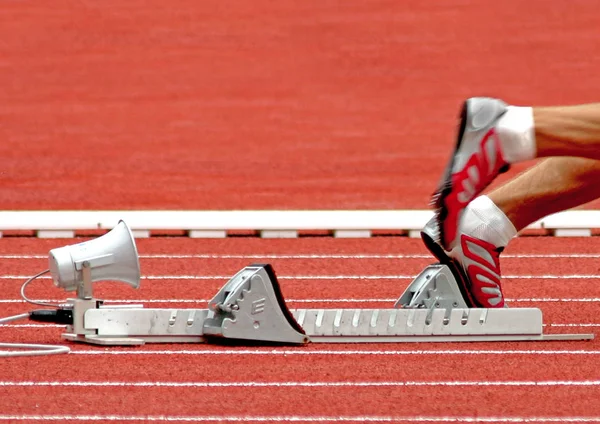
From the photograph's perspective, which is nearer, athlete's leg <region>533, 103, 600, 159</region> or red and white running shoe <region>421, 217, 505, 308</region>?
athlete's leg <region>533, 103, 600, 159</region>

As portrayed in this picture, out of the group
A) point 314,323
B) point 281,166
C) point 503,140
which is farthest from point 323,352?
point 281,166

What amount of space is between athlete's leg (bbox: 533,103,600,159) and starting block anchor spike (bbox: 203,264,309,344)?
922mm

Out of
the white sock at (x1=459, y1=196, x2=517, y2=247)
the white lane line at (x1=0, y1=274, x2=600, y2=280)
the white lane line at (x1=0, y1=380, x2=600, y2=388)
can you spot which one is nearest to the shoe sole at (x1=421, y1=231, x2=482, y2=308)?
the white sock at (x1=459, y1=196, x2=517, y2=247)

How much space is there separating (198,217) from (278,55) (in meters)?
7.05

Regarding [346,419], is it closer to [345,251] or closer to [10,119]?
[345,251]

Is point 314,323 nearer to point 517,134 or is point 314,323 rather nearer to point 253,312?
point 253,312

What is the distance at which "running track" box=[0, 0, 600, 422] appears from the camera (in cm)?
383

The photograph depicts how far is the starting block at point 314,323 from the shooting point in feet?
14.6

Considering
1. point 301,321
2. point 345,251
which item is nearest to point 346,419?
point 301,321

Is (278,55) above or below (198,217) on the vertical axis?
above

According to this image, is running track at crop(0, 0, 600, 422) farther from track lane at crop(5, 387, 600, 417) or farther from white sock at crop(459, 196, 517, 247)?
white sock at crop(459, 196, 517, 247)

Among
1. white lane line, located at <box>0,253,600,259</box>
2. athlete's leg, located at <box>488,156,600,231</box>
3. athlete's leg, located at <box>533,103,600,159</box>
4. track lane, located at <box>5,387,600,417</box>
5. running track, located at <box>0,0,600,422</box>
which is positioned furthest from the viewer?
white lane line, located at <box>0,253,600,259</box>

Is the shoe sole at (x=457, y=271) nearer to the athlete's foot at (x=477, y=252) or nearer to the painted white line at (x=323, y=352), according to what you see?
the athlete's foot at (x=477, y=252)

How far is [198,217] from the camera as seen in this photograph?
8352mm
